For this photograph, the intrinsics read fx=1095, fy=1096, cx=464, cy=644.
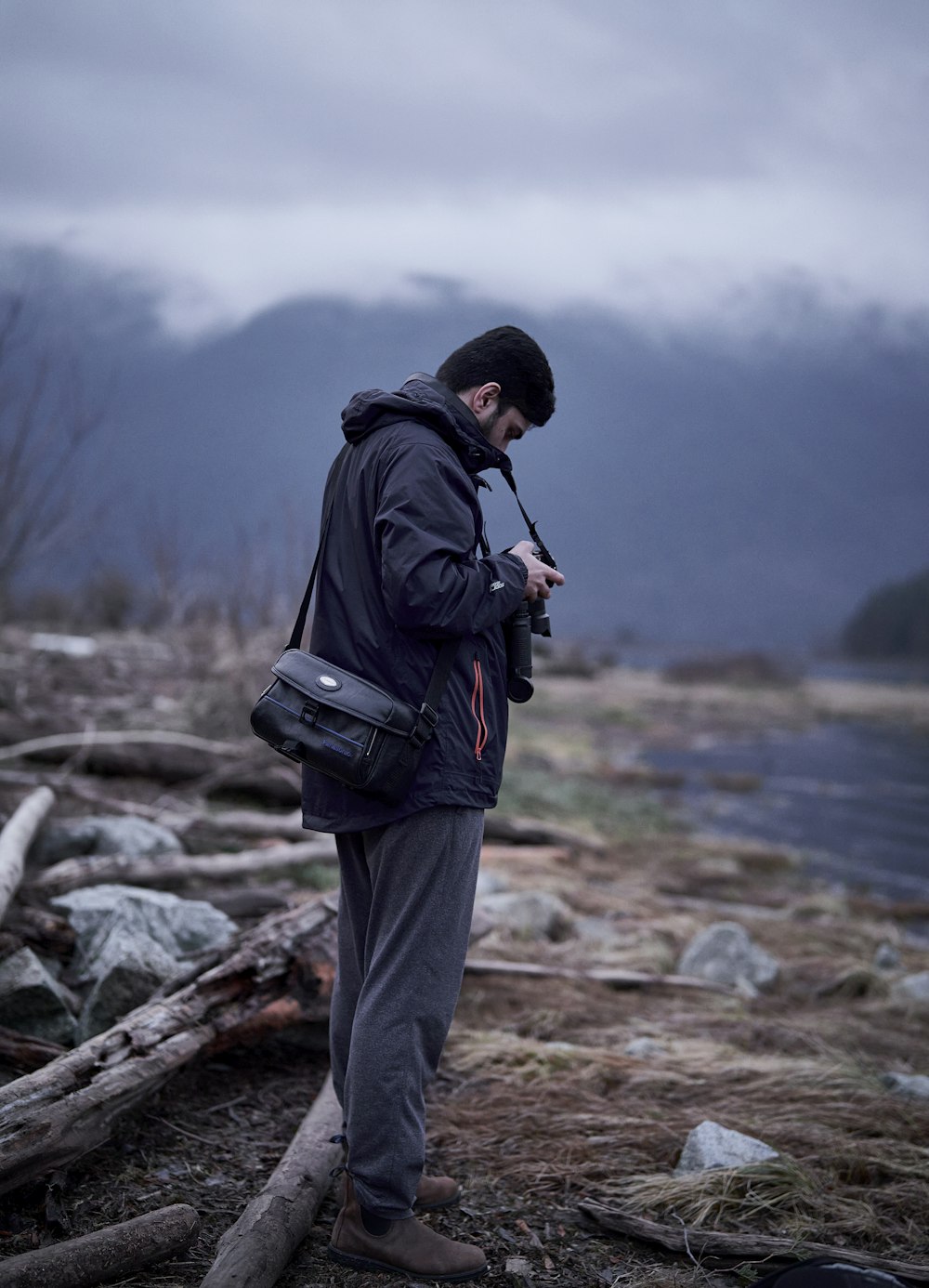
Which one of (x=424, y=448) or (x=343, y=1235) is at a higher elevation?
(x=424, y=448)

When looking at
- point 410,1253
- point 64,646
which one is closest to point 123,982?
point 410,1253

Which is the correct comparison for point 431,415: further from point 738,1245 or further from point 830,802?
point 830,802

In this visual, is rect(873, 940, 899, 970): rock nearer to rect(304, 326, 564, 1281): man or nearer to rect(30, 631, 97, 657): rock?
rect(304, 326, 564, 1281): man

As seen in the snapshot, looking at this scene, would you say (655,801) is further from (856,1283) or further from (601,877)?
(856,1283)

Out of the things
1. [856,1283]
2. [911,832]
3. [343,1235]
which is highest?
[856,1283]

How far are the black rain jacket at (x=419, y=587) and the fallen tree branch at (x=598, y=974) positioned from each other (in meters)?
2.68

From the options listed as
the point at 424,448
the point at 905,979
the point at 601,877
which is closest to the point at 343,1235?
the point at 424,448

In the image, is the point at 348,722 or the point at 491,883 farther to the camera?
the point at 491,883

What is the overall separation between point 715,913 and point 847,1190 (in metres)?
5.47

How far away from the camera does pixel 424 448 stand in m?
2.81

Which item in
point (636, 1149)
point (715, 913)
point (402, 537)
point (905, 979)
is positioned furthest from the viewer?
point (715, 913)

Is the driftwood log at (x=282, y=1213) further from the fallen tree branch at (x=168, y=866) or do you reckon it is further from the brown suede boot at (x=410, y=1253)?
the fallen tree branch at (x=168, y=866)

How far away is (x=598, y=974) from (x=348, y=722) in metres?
3.53

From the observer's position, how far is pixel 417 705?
282 centimetres
